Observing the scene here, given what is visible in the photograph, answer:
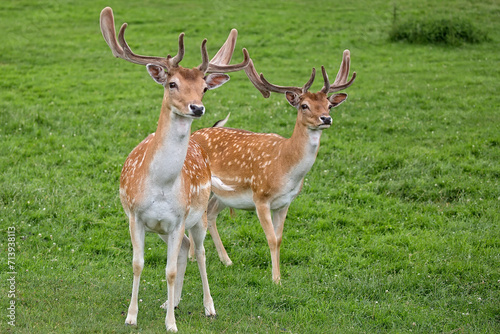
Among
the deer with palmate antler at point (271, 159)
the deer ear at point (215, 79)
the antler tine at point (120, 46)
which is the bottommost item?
the deer with palmate antler at point (271, 159)

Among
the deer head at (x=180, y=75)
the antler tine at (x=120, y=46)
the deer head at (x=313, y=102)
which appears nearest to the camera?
the deer head at (x=180, y=75)

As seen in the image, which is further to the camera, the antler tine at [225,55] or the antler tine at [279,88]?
the antler tine at [279,88]

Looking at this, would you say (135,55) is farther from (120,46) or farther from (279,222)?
(279,222)

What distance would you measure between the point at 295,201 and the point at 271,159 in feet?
6.00

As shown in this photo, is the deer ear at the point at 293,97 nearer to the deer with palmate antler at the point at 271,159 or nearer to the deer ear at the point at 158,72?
the deer with palmate antler at the point at 271,159

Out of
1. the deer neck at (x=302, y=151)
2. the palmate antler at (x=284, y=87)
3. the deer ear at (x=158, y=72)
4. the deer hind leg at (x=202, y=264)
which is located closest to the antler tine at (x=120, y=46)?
the deer ear at (x=158, y=72)

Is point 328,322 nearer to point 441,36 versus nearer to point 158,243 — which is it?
point 158,243

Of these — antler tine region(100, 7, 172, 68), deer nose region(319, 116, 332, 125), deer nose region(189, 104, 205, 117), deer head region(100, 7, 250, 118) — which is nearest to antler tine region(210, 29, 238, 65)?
deer head region(100, 7, 250, 118)

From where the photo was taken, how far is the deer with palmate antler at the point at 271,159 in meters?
6.91

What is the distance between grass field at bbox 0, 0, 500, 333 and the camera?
5980 millimetres

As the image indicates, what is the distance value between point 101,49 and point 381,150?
33.7 ft

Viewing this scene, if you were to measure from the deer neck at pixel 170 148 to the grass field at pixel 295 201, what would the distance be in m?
1.32

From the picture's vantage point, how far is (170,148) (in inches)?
200

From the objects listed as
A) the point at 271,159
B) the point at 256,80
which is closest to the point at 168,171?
the point at 271,159
